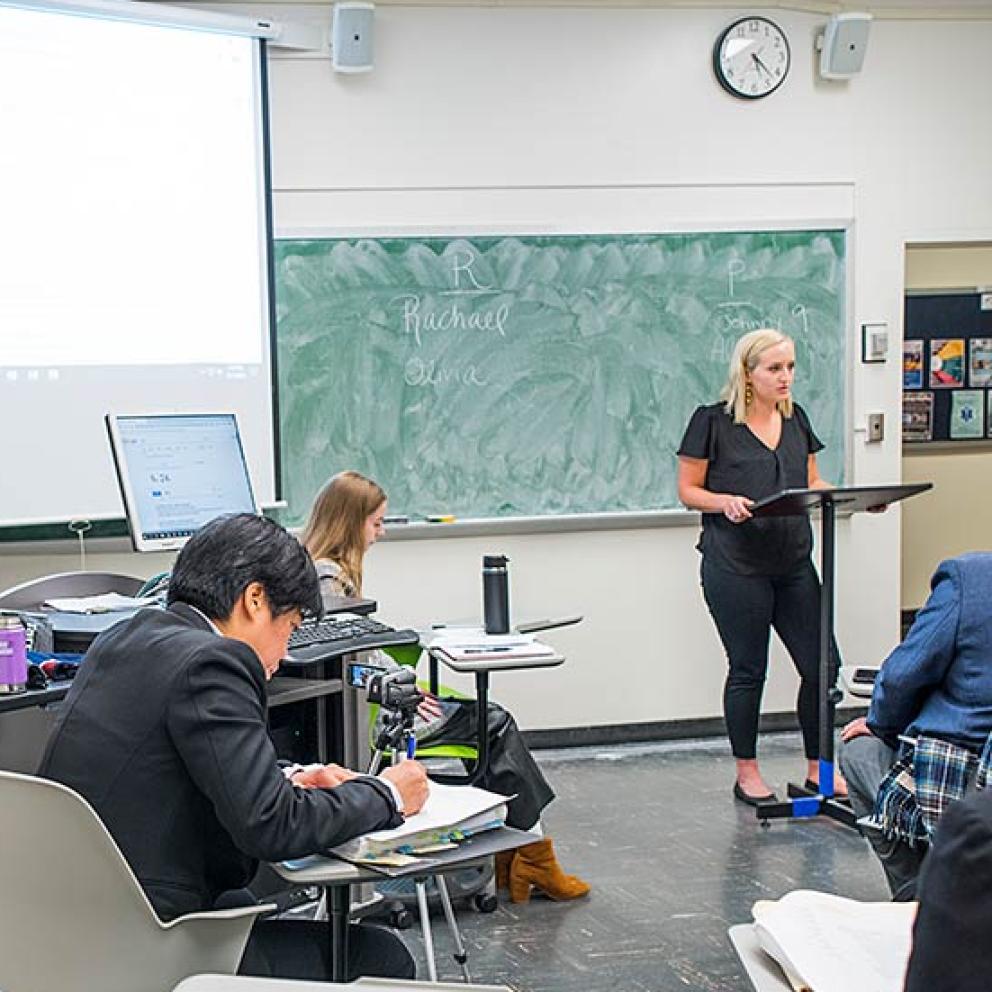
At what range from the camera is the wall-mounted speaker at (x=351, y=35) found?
5320mm

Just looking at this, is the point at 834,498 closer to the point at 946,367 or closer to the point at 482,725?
the point at 482,725

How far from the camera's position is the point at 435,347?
5598mm

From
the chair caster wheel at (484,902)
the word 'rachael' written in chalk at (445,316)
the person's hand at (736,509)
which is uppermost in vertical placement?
the word 'rachael' written in chalk at (445,316)

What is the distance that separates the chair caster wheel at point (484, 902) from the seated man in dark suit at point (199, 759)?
5.51 ft

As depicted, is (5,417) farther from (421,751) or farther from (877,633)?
(877,633)

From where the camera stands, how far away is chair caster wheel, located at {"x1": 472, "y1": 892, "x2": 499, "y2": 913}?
3.93m

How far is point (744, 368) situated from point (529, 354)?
106cm

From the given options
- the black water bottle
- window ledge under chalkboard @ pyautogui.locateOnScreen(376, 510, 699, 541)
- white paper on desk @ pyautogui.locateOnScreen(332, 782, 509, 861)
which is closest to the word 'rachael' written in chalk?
window ledge under chalkboard @ pyautogui.locateOnScreen(376, 510, 699, 541)

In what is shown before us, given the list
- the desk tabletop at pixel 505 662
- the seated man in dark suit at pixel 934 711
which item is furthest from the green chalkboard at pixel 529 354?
the seated man in dark suit at pixel 934 711

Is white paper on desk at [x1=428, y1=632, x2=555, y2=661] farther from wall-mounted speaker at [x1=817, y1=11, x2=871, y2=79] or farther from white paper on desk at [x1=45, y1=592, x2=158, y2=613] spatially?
wall-mounted speaker at [x1=817, y1=11, x2=871, y2=79]

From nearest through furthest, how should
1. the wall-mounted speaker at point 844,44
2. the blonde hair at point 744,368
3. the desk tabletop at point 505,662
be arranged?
1. the desk tabletop at point 505,662
2. the blonde hair at point 744,368
3. the wall-mounted speaker at point 844,44

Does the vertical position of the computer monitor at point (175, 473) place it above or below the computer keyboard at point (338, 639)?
above

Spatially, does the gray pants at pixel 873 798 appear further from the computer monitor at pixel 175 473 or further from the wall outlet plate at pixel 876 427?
the wall outlet plate at pixel 876 427

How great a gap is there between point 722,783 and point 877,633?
1.23m
